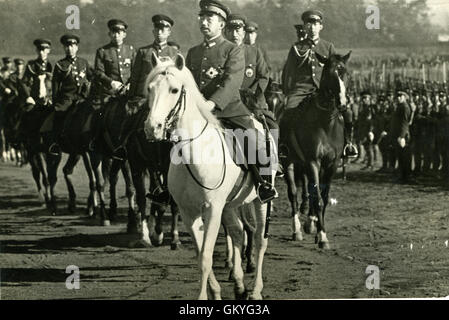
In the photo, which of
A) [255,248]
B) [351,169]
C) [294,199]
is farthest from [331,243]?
[351,169]

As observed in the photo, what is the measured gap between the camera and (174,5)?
12125 mm

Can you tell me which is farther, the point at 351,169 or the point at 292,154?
the point at 351,169

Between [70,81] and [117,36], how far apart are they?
190 centimetres

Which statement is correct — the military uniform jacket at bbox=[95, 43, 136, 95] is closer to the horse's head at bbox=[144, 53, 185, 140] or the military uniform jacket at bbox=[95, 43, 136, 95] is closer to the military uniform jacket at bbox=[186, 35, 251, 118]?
the military uniform jacket at bbox=[186, 35, 251, 118]

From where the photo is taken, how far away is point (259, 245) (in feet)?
36.0

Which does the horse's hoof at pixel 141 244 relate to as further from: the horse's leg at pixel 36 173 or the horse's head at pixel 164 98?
the horse's head at pixel 164 98

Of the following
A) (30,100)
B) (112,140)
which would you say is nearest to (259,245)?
(112,140)

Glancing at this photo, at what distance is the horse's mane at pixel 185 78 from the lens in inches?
376

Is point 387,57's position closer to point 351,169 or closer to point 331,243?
point 331,243

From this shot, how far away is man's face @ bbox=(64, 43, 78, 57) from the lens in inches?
515

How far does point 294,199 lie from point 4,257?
421cm

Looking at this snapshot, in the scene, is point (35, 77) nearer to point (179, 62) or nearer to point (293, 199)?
point (293, 199)

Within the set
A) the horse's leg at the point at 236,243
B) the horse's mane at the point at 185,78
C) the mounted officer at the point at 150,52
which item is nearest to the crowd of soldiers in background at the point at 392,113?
the mounted officer at the point at 150,52

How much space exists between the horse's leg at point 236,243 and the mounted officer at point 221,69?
1.38ft
